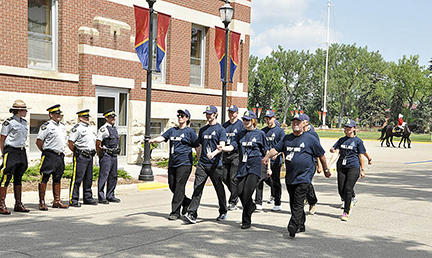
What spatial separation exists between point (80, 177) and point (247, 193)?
12.7 ft

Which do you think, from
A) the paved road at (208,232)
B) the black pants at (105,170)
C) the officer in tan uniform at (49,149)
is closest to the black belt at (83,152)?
the black pants at (105,170)

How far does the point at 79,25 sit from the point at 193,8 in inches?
224

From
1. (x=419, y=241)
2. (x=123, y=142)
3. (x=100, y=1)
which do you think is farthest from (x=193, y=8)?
(x=419, y=241)

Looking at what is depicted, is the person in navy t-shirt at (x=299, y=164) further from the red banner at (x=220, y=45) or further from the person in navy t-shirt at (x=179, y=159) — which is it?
the red banner at (x=220, y=45)

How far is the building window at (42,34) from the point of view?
13703mm

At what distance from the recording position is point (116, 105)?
1588 centimetres

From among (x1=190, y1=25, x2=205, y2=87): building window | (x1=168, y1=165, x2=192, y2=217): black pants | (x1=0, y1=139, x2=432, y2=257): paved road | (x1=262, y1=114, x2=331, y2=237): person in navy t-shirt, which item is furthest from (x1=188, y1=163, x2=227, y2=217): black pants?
(x1=190, y1=25, x2=205, y2=87): building window

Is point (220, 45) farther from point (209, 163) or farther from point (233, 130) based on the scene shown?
point (209, 163)

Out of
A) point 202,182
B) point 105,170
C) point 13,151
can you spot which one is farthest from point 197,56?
point 202,182

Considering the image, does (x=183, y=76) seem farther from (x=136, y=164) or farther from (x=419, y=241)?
(x=419, y=241)

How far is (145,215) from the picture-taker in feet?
28.2

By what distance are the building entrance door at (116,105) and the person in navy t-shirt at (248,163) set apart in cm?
853

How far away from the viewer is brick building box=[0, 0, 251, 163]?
43.0 feet

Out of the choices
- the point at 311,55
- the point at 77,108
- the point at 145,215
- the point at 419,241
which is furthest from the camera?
the point at 311,55
